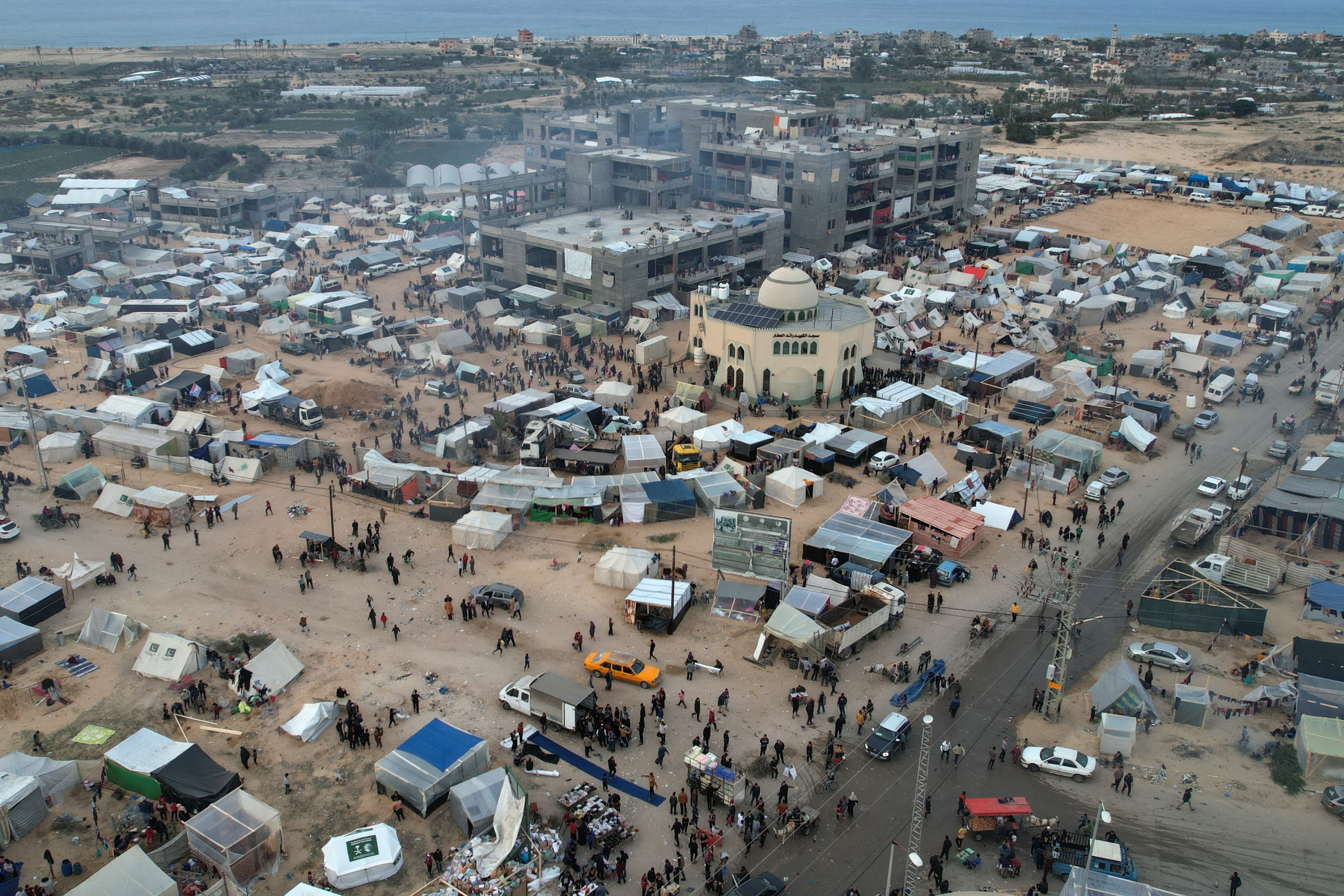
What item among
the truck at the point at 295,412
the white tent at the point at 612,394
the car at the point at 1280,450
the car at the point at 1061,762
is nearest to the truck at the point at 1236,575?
the car at the point at 1061,762

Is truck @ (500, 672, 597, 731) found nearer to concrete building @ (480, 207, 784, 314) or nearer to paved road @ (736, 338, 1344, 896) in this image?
paved road @ (736, 338, 1344, 896)

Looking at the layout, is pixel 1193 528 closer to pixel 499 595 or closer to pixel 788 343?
pixel 788 343

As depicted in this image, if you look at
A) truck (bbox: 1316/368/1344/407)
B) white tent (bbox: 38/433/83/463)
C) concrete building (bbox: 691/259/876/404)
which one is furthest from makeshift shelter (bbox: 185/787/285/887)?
truck (bbox: 1316/368/1344/407)

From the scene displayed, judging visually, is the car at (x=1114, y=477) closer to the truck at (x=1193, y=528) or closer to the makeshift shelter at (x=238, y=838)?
the truck at (x=1193, y=528)

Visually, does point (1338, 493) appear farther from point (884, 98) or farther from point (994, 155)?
point (884, 98)

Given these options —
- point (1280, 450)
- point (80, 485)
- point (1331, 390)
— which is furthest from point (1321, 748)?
point (80, 485)

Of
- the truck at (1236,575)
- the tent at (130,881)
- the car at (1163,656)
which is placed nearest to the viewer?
the tent at (130,881)
